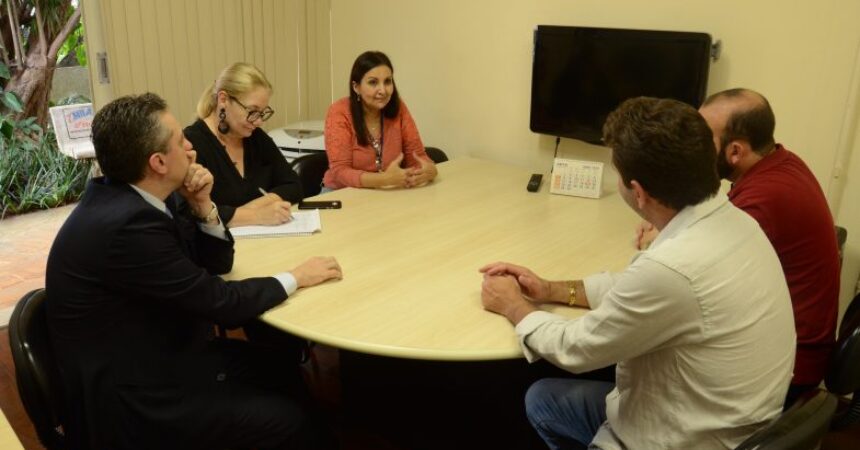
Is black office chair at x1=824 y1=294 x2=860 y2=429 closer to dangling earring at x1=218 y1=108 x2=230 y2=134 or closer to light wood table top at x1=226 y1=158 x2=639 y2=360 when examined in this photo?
light wood table top at x1=226 y1=158 x2=639 y2=360

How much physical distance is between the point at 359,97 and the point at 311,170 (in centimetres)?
39

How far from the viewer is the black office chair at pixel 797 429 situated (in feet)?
Result: 3.48

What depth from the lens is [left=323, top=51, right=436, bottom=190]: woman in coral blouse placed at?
8.66ft

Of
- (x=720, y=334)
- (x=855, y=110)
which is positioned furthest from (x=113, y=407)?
(x=855, y=110)

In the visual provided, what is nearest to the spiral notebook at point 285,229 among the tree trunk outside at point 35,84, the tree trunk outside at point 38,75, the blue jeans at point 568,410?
the blue jeans at point 568,410

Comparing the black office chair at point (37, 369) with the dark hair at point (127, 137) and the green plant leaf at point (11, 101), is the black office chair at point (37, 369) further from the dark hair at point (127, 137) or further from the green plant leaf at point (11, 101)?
the green plant leaf at point (11, 101)

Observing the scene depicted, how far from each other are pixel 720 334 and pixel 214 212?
132 centimetres

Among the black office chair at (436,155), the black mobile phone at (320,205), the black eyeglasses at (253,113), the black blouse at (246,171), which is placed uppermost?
the black eyeglasses at (253,113)

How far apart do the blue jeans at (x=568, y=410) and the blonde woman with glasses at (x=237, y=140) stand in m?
1.02

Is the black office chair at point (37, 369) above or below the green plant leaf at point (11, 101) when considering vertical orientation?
below

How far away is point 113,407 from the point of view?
4.77 ft

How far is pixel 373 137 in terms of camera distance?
2881mm

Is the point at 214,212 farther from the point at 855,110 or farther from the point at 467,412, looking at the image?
the point at 855,110

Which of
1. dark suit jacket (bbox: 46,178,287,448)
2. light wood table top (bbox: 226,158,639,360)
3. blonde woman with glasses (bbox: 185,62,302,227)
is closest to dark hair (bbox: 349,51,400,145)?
light wood table top (bbox: 226,158,639,360)
